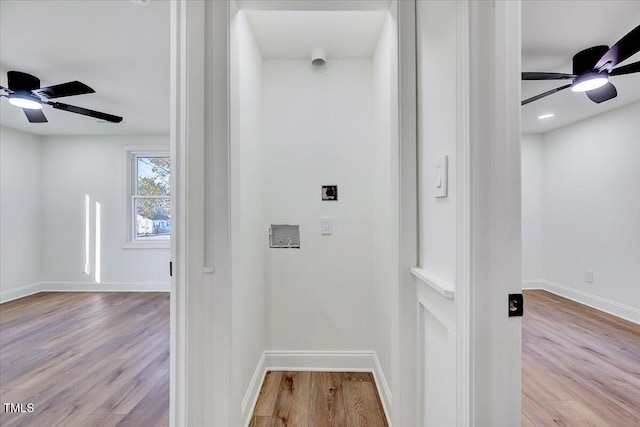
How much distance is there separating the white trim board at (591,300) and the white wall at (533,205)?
10 cm

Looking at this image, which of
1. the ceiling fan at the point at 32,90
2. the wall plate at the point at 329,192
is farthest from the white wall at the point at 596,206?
the ceiling fan at the point at 32,90

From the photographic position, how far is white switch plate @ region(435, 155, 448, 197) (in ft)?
3.17

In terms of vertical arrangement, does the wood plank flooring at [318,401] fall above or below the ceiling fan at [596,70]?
below

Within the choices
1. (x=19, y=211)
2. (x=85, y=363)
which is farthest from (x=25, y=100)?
(x=19, y=211)

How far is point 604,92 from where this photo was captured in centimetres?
235

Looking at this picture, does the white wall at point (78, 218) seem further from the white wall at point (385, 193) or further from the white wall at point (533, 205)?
the white wall at point (533, 205)

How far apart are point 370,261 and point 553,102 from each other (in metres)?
2.84

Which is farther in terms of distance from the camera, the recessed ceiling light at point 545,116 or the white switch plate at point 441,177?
the recessed ceiling light at point 545,116

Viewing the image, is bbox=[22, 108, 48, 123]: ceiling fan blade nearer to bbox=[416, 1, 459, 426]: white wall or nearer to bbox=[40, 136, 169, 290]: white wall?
bbox=[40, 136, 169, 290]: white wall

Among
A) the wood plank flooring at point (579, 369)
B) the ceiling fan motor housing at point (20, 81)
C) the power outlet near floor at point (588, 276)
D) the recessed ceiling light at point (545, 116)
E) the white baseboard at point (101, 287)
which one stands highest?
the recessed ceiling light at point (545, 116)

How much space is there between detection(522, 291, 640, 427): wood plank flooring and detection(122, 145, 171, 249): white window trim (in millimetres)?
4645

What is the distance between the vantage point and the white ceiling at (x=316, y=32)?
5.60ft

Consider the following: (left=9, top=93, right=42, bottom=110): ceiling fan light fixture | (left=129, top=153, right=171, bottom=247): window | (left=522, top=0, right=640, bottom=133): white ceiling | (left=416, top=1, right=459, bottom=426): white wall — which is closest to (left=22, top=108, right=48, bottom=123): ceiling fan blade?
(left=9, top=93, right=42, bottom=110): ceiling fan light fixture

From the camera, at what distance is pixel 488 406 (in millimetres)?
807
